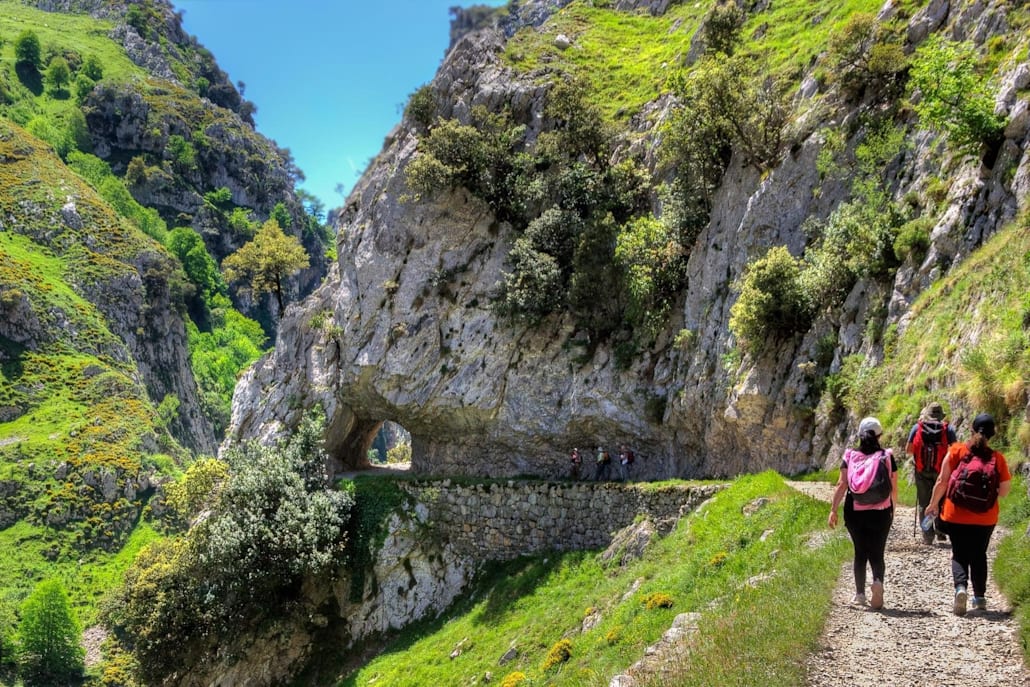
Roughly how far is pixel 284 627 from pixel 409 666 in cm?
998

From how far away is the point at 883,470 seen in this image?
8.09 m

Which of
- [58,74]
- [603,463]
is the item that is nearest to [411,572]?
[603,463]

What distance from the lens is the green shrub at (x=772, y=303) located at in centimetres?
2256

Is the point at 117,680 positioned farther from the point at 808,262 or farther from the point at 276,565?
the point at 808,262

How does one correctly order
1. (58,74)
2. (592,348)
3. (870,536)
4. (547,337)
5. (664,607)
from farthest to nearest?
(58,74), (547,337), (592,348), (664,607), (870,536)

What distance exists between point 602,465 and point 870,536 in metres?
22.4

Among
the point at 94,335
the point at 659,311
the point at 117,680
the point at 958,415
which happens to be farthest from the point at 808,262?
the point at 94,335

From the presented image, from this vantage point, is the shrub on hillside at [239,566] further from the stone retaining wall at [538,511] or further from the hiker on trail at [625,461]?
the hiker on trail at [625,461]

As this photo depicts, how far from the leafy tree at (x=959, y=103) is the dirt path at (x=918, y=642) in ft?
46.6

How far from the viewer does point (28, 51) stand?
137 m

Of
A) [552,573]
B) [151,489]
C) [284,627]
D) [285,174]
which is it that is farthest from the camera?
[285,174]

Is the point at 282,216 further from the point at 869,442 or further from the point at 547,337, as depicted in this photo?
the point at 869,442

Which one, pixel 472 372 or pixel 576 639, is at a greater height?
pixel 472 372

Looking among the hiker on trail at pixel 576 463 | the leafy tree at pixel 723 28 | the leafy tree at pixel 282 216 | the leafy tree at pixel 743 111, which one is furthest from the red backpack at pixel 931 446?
the leafy tree at pixel 282 216
